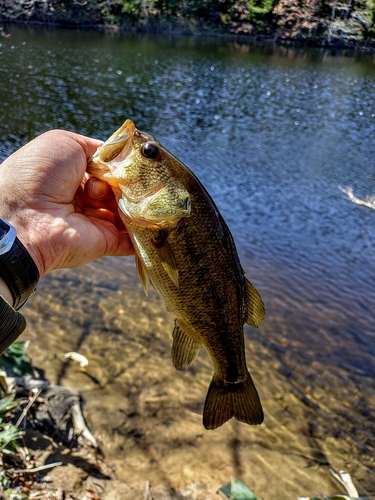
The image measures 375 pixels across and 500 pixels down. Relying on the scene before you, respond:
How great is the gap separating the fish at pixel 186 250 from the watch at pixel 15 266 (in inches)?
24.2

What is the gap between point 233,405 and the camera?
269 centimetres

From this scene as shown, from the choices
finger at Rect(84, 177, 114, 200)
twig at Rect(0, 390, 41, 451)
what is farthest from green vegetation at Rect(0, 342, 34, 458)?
finger at Rect(84, 177, 114, 200)

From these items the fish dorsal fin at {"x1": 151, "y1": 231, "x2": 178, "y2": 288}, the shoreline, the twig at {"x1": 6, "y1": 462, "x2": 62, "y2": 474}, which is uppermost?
the shoreline

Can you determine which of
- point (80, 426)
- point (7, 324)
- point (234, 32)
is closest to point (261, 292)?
point (80, 426)

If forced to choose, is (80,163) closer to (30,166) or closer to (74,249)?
(30,166)

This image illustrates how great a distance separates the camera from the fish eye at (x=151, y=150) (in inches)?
98.3

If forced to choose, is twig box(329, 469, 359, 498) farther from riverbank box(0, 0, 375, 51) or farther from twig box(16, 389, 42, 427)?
riverbank box(0, 0, 375, 51)

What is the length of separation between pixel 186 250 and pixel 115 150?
734 mm

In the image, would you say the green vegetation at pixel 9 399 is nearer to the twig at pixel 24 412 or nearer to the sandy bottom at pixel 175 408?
the twig at pixel 24 412

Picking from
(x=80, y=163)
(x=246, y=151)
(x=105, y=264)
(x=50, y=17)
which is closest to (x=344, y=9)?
(x=50, y=17)

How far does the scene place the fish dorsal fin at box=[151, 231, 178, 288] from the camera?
96.3 inches

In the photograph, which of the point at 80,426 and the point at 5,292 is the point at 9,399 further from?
the point at 5,292

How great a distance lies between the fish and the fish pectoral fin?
0.05 m

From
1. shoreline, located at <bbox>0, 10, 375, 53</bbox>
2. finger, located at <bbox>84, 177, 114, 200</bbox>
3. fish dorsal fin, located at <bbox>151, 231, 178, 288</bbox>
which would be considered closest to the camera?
fish dorsal fin, located at <bbox>151, 231, 178, 288</bbox>
